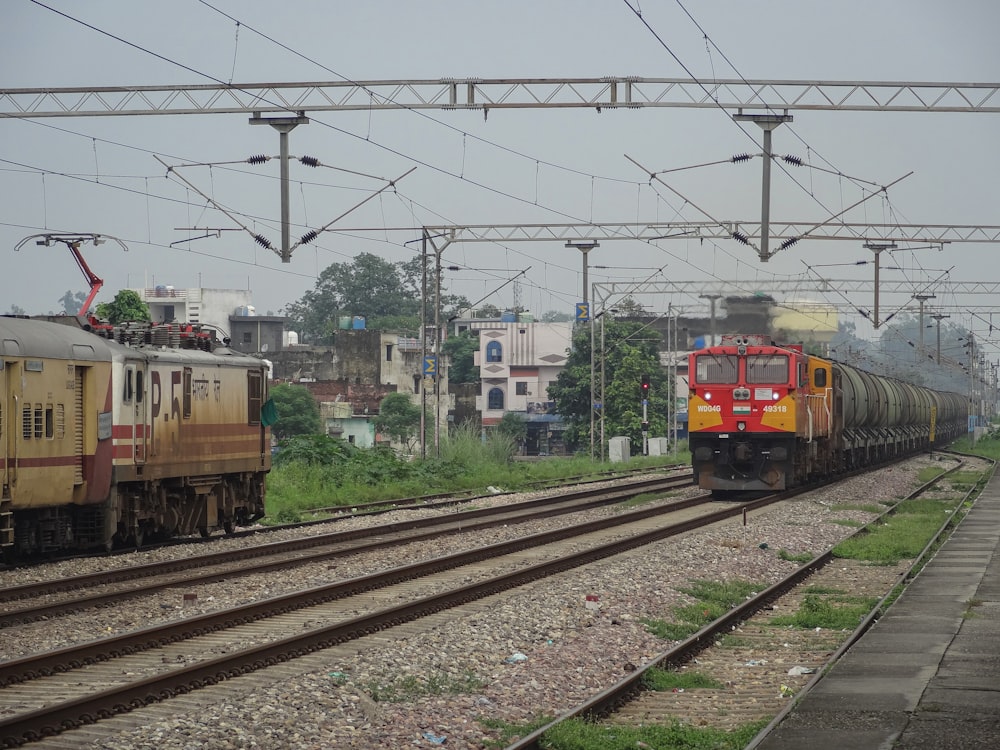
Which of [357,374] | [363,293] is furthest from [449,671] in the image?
[363,293]

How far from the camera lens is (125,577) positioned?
16188 millimetres

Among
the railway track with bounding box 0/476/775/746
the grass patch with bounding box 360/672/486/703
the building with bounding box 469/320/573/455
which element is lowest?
the grass patch with bounding box 360/672/486/703

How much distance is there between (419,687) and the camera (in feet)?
33.8

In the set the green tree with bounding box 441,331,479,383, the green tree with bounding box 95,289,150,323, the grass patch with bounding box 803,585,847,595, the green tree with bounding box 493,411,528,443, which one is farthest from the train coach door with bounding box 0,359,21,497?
the green tree with bounding box 441,331,479,383

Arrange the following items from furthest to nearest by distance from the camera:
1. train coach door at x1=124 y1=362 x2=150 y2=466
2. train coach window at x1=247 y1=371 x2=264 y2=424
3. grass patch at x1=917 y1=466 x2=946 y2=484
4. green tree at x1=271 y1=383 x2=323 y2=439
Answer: green tree at x1=271 y1=383 x2=323 y2=439
grass patch at x1=917 y1=466 x2=946 y2=484
train coach window at x1=247 y1=371 x2=264 y2=424
train coach door at x1=124 y1=362 x2=150 y2=466

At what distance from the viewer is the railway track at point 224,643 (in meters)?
9.23

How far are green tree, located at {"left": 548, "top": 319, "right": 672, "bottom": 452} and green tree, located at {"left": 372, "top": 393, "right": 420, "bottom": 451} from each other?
34.5 ft

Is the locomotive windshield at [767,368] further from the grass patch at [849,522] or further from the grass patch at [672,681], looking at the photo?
the grass patch at [672,681]

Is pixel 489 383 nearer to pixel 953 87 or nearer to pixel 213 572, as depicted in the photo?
pixel 953 87

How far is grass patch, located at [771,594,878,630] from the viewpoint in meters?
13.9

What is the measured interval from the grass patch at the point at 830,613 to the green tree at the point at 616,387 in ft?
197

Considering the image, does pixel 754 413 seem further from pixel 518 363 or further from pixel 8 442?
pixel 518 363

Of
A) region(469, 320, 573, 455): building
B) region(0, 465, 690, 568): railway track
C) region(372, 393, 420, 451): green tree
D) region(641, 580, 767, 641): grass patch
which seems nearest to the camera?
region(641, 580, 767, 641): grass patch

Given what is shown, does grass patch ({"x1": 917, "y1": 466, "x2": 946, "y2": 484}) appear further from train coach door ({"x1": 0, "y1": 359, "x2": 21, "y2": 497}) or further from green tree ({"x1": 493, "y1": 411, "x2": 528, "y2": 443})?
green tree ({"x1": 493, "y1": 411, "x2": 528, "y2": 443})
